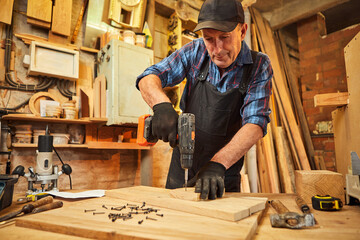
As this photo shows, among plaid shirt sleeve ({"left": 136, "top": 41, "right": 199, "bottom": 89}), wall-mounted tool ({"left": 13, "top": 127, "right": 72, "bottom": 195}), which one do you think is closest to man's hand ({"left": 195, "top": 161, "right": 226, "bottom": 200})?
plaid shirt sleeve ({"left": 136, "top": 41, "right": 199, "bottom": 89})

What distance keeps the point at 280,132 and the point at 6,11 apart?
398 cm

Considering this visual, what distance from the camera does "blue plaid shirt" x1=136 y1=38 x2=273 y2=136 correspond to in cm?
154

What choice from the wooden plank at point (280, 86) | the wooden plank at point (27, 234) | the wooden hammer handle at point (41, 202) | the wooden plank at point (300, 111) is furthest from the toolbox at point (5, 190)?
the wooden plank at point (300, 111)

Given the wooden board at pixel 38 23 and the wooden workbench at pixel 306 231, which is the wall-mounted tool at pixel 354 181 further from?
the wooden board at pixel 38 23

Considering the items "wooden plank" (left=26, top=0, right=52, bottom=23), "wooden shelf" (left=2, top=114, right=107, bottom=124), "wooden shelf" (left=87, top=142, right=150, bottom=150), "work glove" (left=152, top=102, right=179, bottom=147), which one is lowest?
"wooden shelf" (left=87, top=142, right=150, bottom=150)

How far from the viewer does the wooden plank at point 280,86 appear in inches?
151

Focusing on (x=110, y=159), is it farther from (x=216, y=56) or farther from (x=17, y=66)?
(x=216, y=56)

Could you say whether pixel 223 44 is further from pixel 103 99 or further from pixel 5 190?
pixel 103 99

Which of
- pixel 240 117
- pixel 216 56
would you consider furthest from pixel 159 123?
pixel 240 117

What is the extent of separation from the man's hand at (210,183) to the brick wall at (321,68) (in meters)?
3.75

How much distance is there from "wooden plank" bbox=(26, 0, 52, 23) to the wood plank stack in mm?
3148

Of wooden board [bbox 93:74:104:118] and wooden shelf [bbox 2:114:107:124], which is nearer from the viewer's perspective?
wooden shelf [bbox 2:114:107:124]

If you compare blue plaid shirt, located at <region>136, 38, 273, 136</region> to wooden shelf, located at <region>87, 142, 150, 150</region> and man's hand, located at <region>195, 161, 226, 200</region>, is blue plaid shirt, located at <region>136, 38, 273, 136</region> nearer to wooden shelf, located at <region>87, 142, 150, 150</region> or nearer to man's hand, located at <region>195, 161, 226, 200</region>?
man's hand, located at <region>195, 161, 226, 200</region>

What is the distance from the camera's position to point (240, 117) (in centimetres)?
177
